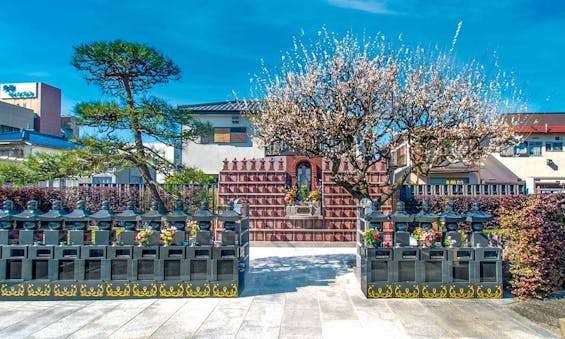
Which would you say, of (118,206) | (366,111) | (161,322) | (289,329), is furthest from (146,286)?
(118,206)

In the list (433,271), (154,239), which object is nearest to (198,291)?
(154,239)

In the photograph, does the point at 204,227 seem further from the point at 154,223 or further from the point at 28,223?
the point at 28,223

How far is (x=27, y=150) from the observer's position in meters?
24.5

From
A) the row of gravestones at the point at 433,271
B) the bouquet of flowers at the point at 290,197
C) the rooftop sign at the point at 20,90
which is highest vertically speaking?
the rooftop sign at the point at 20,90

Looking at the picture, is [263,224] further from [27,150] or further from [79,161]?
[27,150]

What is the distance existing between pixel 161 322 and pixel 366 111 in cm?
632

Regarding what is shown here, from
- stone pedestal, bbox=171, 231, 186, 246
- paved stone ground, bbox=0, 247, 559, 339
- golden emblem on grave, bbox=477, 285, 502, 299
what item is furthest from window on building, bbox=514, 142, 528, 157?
stone pedestal, bbox=171, 231, 186, 246

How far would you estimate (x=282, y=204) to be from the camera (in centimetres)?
1313

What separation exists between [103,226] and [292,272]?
4.30 metres

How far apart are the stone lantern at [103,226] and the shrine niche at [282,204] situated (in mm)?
6519

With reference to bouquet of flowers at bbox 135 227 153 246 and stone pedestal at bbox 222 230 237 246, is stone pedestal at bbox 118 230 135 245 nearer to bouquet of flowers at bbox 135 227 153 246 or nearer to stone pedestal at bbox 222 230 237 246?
bouquet of flowers at bbox 135 227 153 246

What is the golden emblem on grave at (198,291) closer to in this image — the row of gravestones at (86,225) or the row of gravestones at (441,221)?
the row of gravestones at (86,225)

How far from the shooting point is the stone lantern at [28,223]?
6.61 metres

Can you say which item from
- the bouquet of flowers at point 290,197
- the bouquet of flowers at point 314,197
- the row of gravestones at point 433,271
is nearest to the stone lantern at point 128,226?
the row of gravestones at point 433,271
